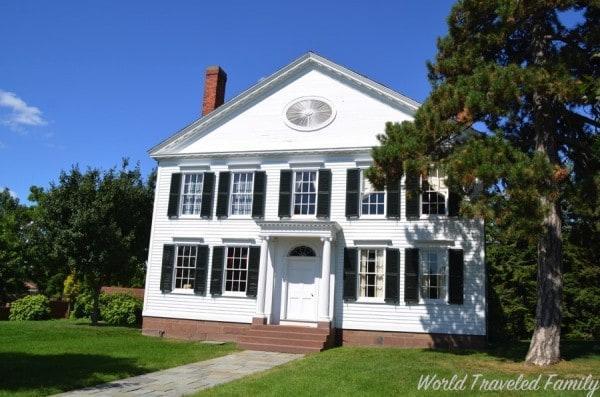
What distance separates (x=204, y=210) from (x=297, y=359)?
22.6 ft

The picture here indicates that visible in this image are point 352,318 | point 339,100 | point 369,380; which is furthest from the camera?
point 339,100

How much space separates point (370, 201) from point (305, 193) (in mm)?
2139

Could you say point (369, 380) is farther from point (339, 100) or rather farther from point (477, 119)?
point (339, 100)

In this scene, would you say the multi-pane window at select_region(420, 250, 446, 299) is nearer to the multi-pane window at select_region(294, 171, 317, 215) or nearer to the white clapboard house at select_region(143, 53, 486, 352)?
the white clapboard house at select_region(143, 53, 486, 352)

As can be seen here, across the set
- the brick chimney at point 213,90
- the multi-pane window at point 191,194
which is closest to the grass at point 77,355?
the multi-pane window at point 191,194

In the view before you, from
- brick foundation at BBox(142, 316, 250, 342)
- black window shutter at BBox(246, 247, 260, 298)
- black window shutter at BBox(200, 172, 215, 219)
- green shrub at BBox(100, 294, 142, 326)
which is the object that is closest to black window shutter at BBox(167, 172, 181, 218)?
black window shutter at BBox(200, 172, 215, 219)

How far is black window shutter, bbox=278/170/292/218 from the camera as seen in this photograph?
674 inches

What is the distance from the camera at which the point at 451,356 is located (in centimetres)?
1304

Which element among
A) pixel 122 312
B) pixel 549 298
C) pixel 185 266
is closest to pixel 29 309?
pixel 122 312

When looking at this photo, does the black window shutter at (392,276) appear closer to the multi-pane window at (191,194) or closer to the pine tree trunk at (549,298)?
the pine tree trunk at (549,298)

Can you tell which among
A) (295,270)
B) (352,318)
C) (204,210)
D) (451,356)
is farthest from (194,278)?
(451,356)

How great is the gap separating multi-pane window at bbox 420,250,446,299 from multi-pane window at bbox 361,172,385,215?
198cm

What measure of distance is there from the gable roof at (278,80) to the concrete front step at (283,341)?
7.57 metres

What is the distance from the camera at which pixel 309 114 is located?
1775 centimetres
